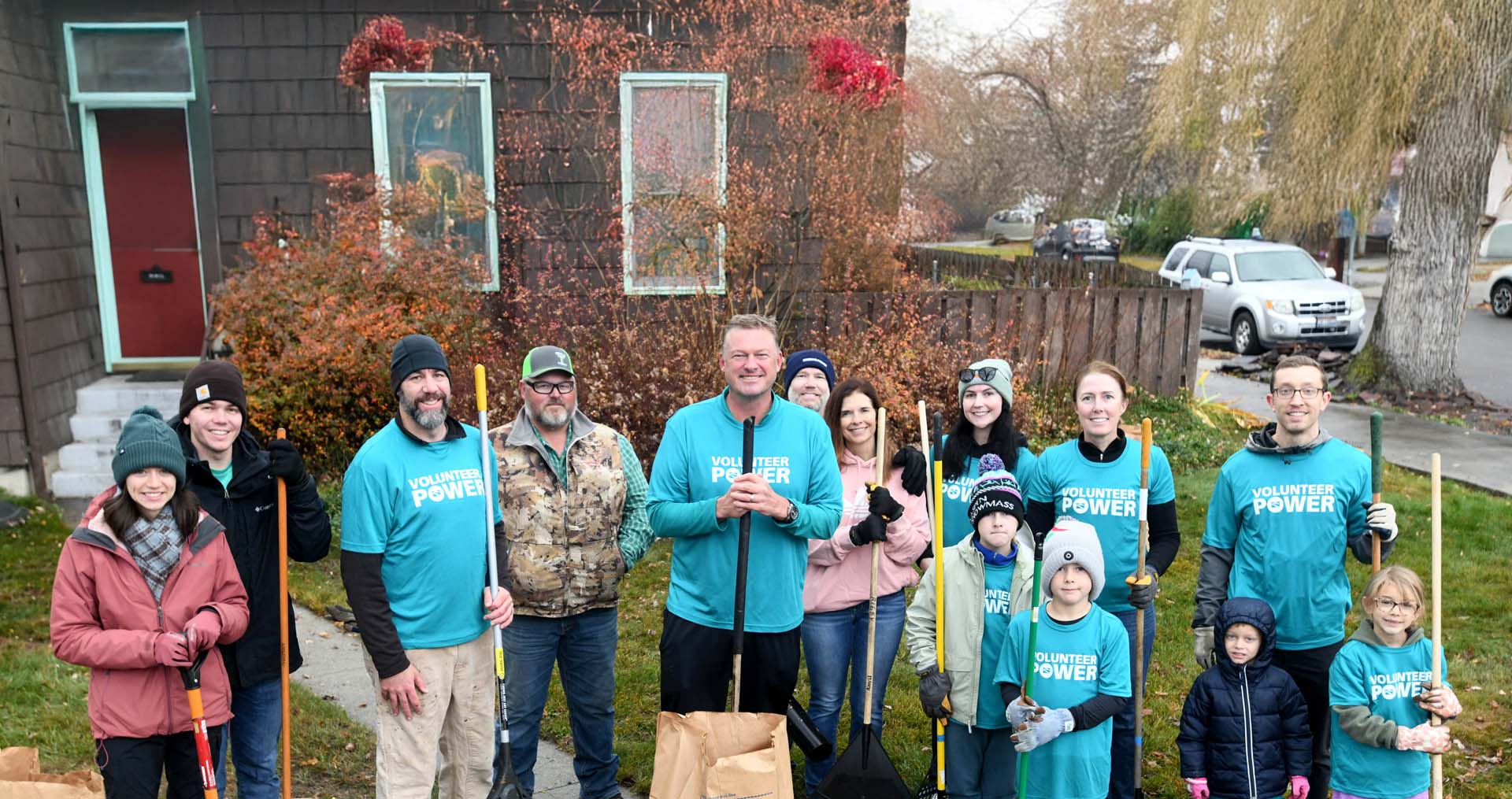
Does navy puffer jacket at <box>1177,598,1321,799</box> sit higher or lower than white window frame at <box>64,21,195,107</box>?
lower

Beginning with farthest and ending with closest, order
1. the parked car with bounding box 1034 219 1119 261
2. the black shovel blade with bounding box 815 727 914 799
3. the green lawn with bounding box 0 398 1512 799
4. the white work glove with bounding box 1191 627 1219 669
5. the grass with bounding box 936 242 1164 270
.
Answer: the grass with bounding box 936 242 1164 270 < the parked car with bounding box 1034 219 1119 261 < the green lawn with bounding box 0 398 1512 799 < the white work glove with bounding box 1191 627 1219 669 < the black shovel blade with bounding box 815 727 914 799

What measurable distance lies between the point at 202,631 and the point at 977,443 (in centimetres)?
292

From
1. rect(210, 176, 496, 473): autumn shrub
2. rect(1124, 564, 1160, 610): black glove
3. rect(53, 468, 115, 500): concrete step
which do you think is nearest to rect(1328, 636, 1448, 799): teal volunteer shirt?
rect(1124, 564, 1160, 610): black glove

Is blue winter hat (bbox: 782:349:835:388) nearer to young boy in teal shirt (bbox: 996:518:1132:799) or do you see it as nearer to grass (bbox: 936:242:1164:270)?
young boy in teal shirt (bbox: 996:518:1132:799)

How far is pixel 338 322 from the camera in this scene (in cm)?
837

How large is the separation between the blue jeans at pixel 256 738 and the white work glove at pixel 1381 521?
395 cm

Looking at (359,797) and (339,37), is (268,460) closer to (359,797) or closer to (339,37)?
(359,797)

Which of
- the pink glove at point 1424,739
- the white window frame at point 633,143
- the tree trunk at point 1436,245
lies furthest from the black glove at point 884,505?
the tree trunk at point 1436,245

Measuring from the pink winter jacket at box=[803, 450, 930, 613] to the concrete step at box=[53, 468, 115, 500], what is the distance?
22.8 ft

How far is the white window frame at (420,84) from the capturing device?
32.0 feet

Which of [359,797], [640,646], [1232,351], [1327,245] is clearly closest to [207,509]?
[359,797]

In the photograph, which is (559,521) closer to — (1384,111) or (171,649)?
(171,649)

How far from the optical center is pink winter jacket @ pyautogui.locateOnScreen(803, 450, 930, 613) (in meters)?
4.59

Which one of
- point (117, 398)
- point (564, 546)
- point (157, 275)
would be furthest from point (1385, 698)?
point (157, 275)
